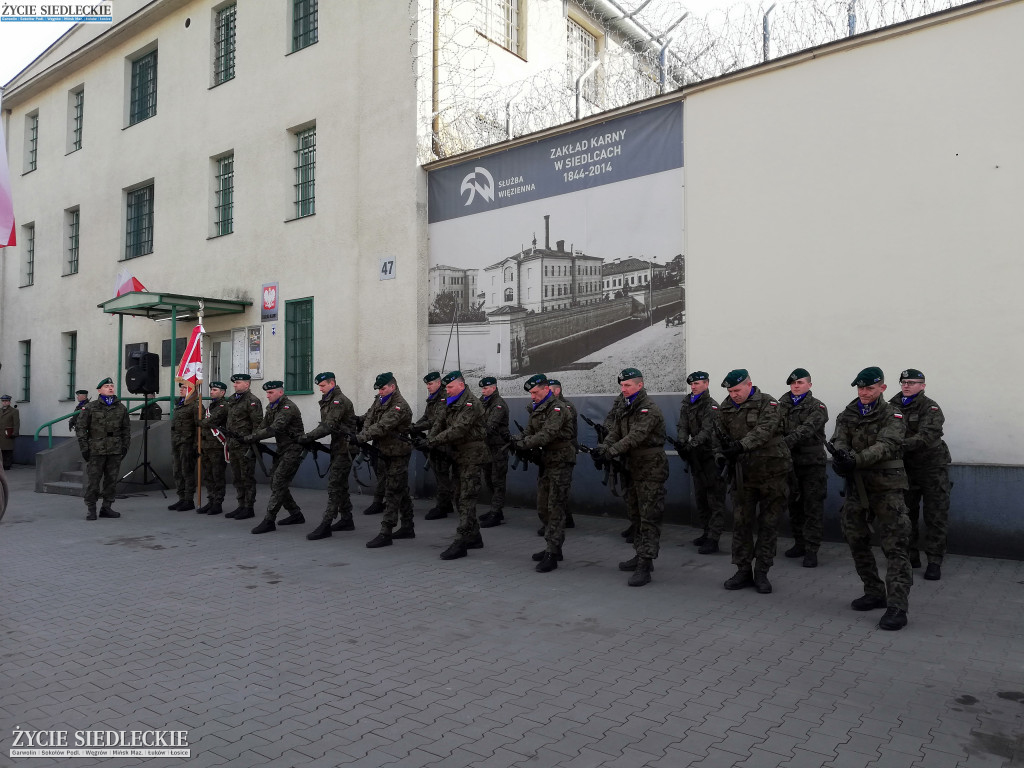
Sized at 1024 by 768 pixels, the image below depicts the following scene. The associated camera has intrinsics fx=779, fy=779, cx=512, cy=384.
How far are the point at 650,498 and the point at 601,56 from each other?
840 cm

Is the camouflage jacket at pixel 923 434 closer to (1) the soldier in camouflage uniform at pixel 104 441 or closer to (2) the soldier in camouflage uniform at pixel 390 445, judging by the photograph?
(2) the soldier in camouflage uniform at pixel 390 445

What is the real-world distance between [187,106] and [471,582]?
14.5 meters

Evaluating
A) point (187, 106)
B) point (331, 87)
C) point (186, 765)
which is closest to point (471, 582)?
point (186, 765)

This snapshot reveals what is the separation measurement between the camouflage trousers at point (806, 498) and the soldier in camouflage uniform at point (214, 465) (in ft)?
26.5

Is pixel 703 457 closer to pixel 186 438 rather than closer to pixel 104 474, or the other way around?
pixel 186 438

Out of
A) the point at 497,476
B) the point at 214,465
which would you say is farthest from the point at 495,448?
the point at 214,465

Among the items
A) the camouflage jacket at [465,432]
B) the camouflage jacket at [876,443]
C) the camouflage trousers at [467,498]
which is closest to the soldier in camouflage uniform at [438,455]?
the camouflage jacket at [465,432]

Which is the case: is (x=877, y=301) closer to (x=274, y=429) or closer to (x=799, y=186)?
(x=799, y=186)

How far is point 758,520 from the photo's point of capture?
6680 millimetres

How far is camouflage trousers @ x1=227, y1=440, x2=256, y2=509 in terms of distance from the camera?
1115 centimetres

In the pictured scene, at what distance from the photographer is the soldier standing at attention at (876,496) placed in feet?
18.3

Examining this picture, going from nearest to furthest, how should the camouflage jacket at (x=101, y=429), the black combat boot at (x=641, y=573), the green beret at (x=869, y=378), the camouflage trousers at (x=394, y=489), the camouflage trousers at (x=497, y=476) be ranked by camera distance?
the green beret at (x=869, y=378), the black combat boot at (x=641, y=573), the camouflage trousers at (x=394, y=489), the camouflage trousers at (x=497, y=476), the camouflage jacket at (x=101, y=429)

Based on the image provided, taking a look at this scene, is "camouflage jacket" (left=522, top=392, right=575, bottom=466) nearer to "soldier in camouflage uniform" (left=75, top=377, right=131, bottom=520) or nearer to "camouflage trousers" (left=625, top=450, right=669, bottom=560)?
"camouflage trousers" (left=625, top=450, right=669, bottom=560)

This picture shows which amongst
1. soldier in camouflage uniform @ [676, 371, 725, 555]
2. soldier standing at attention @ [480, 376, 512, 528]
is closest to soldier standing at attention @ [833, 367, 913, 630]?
soldier in camouflage uniform @ [676, 371, 725, 555]
